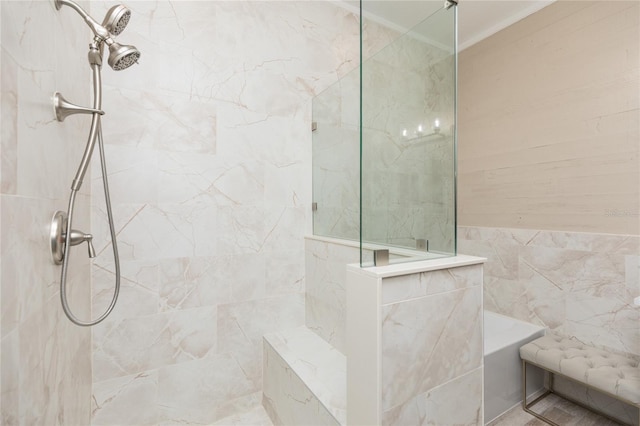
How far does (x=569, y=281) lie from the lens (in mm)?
1809

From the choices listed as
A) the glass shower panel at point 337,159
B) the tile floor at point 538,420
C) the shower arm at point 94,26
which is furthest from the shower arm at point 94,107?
the tile floor at point 538,420

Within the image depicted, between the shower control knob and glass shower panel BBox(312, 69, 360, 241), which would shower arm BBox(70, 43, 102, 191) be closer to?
the shower control knob

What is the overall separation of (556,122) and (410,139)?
4.51 feet

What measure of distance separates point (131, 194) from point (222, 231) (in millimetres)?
478

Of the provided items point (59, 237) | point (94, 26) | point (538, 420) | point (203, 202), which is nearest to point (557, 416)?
point (538, 420)

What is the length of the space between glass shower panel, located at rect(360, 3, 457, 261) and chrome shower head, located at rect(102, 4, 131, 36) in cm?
81

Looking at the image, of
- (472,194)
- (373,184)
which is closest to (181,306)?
(373,184)

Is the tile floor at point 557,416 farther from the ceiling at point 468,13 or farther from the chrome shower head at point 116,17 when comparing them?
the chrome shower head at point 116,17

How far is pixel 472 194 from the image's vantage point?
2.42 meters

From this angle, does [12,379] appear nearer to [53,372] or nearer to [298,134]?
[53,372]

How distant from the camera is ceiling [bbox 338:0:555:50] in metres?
1.30

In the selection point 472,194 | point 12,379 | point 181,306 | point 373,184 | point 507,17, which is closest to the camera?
point 12,379

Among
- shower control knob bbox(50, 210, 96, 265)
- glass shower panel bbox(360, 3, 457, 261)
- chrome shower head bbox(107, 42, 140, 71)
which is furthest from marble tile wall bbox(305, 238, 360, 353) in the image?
Answer: chrome shower head bbox(107, 42, 140, 71)

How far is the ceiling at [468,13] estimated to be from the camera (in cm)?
130
